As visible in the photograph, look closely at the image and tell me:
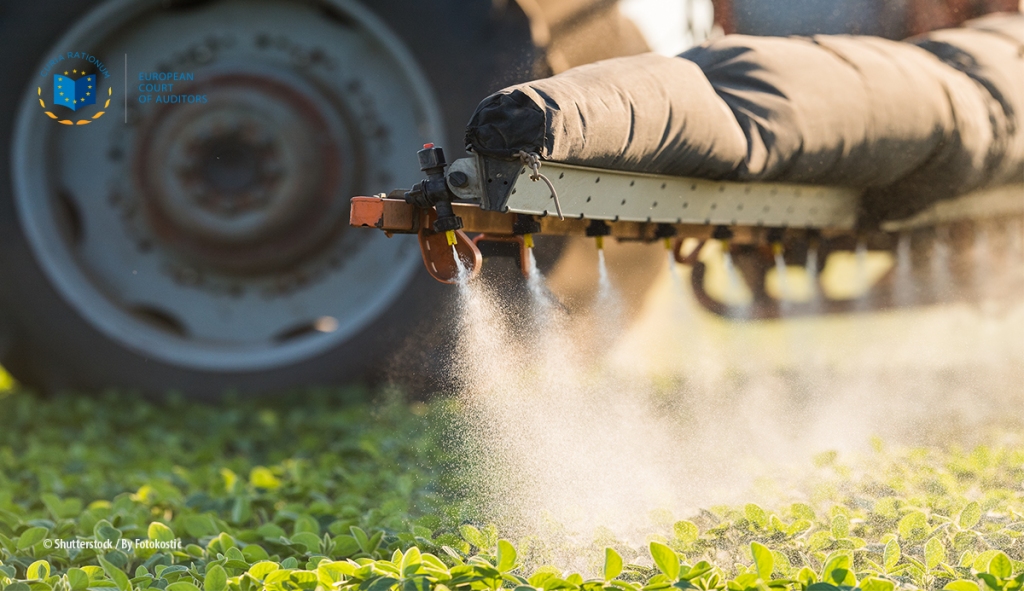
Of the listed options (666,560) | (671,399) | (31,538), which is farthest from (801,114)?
(31,538)

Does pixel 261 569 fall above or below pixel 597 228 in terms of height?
below

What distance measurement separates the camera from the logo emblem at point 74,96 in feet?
9.78

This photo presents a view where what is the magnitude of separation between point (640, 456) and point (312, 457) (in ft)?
3.26

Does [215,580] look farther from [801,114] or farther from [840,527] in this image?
[801,114]

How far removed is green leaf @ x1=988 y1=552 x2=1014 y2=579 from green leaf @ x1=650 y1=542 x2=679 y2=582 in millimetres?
464

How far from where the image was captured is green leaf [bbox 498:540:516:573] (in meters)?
1.49

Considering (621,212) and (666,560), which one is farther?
(621,212)

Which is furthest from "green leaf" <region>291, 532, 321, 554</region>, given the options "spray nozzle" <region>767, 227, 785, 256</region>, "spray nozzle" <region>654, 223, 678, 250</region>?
"spray nozzle" <region>767, 227, 785, 256</region>

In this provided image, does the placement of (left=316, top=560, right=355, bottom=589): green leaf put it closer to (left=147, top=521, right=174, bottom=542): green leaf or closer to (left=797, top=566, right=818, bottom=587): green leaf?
(left=147, top=521, right=174, bottom=542): green leaf

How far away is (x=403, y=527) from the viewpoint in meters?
1.84

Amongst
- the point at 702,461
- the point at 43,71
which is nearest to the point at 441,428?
the point at 702,461

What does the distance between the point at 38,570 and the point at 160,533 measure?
23 centimetres

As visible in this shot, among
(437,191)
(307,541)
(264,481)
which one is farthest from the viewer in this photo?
(264,481)

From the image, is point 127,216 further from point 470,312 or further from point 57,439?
point 470,312
